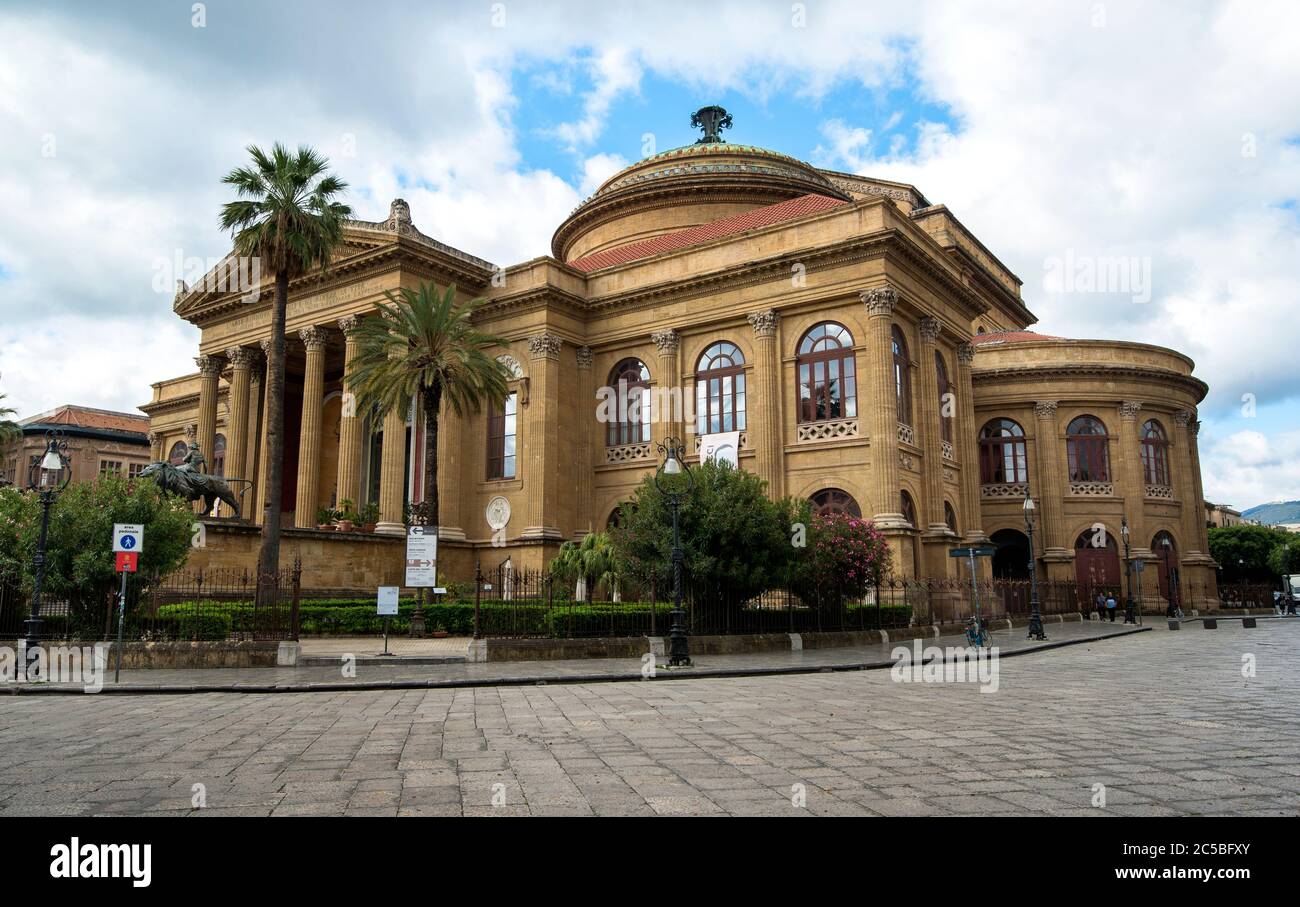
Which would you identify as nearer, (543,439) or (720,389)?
(720,389)

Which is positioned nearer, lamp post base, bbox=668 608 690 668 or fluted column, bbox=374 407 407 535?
lamp post base, bbox=668 608 690 668

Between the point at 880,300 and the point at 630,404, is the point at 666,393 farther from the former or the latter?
→ the point at 880,300

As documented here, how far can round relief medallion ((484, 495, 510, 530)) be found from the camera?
36.1m

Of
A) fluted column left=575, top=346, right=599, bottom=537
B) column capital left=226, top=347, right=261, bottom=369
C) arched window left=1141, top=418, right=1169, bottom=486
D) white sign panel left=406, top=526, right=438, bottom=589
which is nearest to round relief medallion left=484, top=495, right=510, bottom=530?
fluted column left=575, top=346, right=599, bottom=537

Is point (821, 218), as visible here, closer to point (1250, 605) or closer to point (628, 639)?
point (628, 639)

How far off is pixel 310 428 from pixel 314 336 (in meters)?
3.83

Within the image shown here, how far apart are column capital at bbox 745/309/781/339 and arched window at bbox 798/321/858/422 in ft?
3.83

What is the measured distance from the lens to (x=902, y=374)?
107 ft

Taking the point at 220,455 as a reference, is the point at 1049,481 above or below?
below

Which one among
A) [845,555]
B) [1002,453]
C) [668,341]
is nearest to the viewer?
[845,555]

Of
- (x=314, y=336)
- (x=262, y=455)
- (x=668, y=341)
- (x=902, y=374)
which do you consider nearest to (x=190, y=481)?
(x=314, y=336)

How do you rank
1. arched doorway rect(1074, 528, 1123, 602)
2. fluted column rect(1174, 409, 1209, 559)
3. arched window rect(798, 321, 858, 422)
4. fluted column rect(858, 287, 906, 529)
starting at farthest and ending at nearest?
1. fluted column rect(1174, 409, 1209, 559)
2. arched doorway rect(1074, 528, 1123, 602)
3. arched window rect(798, 321, 858, 422)
4. fluted column rect(858, 287, 906, 529)

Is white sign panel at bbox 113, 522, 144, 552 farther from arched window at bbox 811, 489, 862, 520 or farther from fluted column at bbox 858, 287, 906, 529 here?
fluted column at bbox 858, 287, 906, 529

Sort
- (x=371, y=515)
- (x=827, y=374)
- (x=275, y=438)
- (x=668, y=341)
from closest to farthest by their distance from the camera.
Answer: (x=275, y=438) → (x=827, y=374) → (x=371, y=515) → (x=668, y=341)
